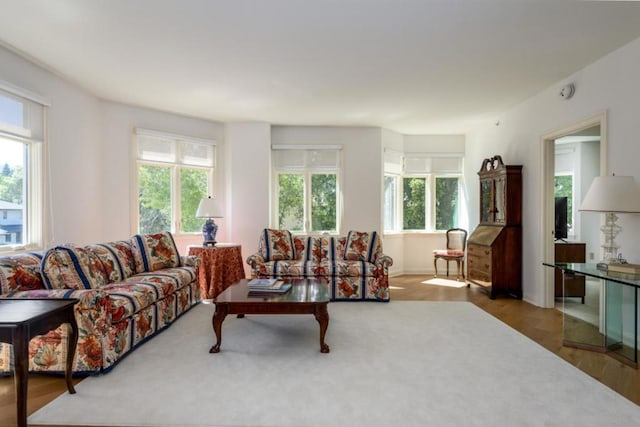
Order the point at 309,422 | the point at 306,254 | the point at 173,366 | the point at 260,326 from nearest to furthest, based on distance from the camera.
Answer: the point at 309,422, the point at 173,366, the point at 260,326, the point at 306,254

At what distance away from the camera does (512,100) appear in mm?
4754

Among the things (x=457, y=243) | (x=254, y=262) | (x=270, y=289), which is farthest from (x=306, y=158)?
(x=270, y=289)

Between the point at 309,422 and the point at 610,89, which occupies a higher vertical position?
the point at 610,89

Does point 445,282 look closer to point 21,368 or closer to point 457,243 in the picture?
point 457,243

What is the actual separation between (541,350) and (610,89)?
2590 mm

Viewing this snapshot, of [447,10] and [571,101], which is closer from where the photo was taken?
[447,10]

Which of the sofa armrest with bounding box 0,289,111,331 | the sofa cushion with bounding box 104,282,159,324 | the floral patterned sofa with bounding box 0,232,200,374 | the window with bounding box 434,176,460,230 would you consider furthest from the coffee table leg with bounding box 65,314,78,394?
the window with bounding box 434,176,460,230

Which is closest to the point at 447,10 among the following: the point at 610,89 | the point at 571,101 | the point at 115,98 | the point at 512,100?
the point at 610,89

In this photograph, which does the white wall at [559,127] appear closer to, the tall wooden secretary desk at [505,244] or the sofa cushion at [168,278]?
the tall wooden secretary desk at [505,244]

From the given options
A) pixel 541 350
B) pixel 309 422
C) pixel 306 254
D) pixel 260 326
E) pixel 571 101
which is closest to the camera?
pixel 309 422

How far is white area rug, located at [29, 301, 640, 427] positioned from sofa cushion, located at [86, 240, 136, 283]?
30.6 inches

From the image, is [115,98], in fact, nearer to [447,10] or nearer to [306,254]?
[306,254]

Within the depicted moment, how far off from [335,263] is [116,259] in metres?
2.61

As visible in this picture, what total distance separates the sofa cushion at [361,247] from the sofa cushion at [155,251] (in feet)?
7.68
